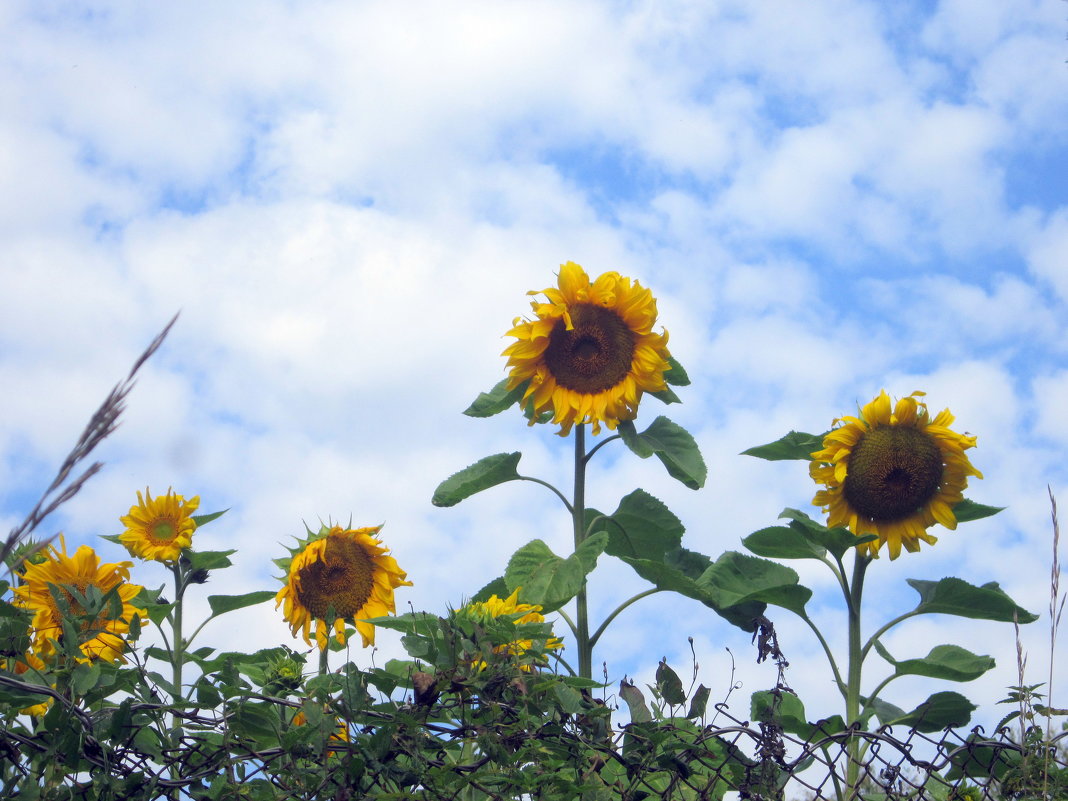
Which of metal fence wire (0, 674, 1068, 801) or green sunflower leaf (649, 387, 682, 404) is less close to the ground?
green sunflower leaf (649, 387, 682, 404)

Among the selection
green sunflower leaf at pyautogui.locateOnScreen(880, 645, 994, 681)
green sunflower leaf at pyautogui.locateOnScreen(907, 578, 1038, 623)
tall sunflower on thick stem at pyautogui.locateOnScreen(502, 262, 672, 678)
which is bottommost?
green sunflower leaf at pyautogui.locateOnScreen(880, 645, 994, 681)

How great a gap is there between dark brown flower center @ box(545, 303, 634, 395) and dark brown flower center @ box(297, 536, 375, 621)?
33.7 inches

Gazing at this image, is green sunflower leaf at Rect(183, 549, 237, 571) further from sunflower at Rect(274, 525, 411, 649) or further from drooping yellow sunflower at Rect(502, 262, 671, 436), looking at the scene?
drooping yellow sunflower at Rect(502, 262, 671, 436)

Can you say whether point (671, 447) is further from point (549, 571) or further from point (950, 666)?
point (950, 666)

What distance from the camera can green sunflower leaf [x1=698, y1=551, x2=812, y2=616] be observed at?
313 centimetres

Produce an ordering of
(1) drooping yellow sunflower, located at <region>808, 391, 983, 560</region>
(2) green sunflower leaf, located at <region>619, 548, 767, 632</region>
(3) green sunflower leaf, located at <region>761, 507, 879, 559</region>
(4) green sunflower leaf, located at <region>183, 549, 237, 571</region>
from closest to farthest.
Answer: (2) green sunflower leaf, located at <region>619, 548, 767, 632</region> → (3) green sunflower leaf, located at <region>761, 507, 879, 559</region> → (1) drooping yellow sunflower, located at <region>808, 391, 983, 560</region> → (4) green sunflower leaf, located at <region>183, 549, 237, 571</region>

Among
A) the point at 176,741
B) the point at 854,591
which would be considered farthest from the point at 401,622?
the point at 854,591

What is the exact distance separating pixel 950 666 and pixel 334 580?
1844mm

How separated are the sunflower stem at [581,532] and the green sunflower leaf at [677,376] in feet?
1.23

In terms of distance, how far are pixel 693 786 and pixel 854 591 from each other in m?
1.47

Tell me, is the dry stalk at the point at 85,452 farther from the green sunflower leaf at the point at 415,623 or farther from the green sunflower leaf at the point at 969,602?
the green sunflower leaf at the point at 969,602

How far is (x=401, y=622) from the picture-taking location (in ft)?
6.41

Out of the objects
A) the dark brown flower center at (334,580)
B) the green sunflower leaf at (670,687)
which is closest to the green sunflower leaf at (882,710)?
the green sunflower leaf at (670,687)

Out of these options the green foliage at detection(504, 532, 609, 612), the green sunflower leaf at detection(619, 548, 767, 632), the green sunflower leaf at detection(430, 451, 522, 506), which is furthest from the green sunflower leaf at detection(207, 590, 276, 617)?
the green sunflower leaf at detection(619, 548, 767, 632)
